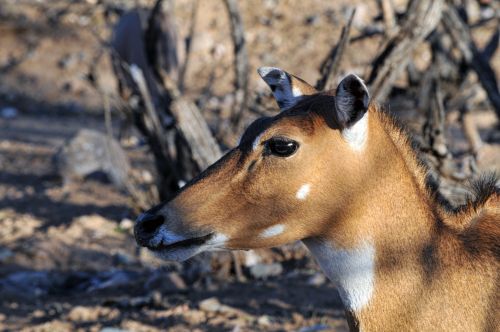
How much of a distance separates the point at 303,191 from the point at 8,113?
45.7 feet

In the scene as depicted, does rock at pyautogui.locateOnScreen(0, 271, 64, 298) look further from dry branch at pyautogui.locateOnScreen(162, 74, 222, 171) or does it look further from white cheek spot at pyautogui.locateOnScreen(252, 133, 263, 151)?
white cheek spot at pyautogui.locateOnScreen(252, 133, 263, 151)

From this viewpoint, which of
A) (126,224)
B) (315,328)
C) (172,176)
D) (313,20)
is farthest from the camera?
(313,20)

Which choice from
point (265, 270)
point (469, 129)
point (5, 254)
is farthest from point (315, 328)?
point (469, 129)

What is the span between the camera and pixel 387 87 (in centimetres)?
624

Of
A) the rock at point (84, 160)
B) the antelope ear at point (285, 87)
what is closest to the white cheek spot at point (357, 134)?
the antelope ear at point (285, 87)

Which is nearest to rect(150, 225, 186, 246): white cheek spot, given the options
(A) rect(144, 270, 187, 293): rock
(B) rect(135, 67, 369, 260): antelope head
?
(B) rect(135, 67, 369, 260): antelope head

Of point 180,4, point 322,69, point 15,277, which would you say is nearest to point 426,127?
point 322,69

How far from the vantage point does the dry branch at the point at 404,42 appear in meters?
6.09

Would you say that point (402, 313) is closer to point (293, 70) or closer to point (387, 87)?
point (387, 87)

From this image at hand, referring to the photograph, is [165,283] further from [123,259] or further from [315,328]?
→ [315,328]

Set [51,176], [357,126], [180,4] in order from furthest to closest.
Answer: [180,4] < [51,176] < [357,126]

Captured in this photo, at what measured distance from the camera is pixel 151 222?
137 inches

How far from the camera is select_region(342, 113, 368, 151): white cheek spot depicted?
3.40m

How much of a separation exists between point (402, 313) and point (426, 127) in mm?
3201
